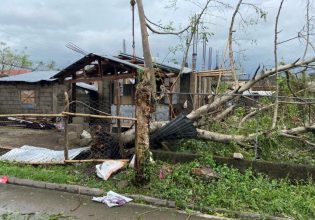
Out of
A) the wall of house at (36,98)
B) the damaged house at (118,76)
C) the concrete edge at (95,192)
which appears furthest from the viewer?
the wall of house at (36,98)

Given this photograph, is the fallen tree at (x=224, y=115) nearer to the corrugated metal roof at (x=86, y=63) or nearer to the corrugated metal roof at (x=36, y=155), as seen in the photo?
the corrugated metal roof at (x=36, y=155)

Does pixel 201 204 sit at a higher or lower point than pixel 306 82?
lower

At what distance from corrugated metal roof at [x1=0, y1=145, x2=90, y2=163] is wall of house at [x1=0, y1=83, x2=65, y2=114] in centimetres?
1056

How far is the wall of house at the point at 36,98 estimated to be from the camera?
20219mm

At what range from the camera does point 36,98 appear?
20766mm

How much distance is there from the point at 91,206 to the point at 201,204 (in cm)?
192

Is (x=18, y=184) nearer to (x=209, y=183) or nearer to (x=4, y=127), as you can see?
(x=209, y=183)

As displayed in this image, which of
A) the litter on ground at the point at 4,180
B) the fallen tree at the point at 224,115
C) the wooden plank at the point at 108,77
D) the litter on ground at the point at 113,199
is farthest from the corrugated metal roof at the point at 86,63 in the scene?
the litter on ground at the point at 113,199

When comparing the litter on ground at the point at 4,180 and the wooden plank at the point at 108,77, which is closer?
the litter on ground at the point at 4,180

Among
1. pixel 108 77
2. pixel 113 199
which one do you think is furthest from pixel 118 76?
pixel 113 199

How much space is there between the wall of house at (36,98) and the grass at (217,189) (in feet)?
41.0

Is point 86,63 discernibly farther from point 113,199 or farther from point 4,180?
point 113,199

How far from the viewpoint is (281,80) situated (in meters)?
9.40

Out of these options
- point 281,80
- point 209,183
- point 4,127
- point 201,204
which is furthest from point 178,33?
point 4,127
